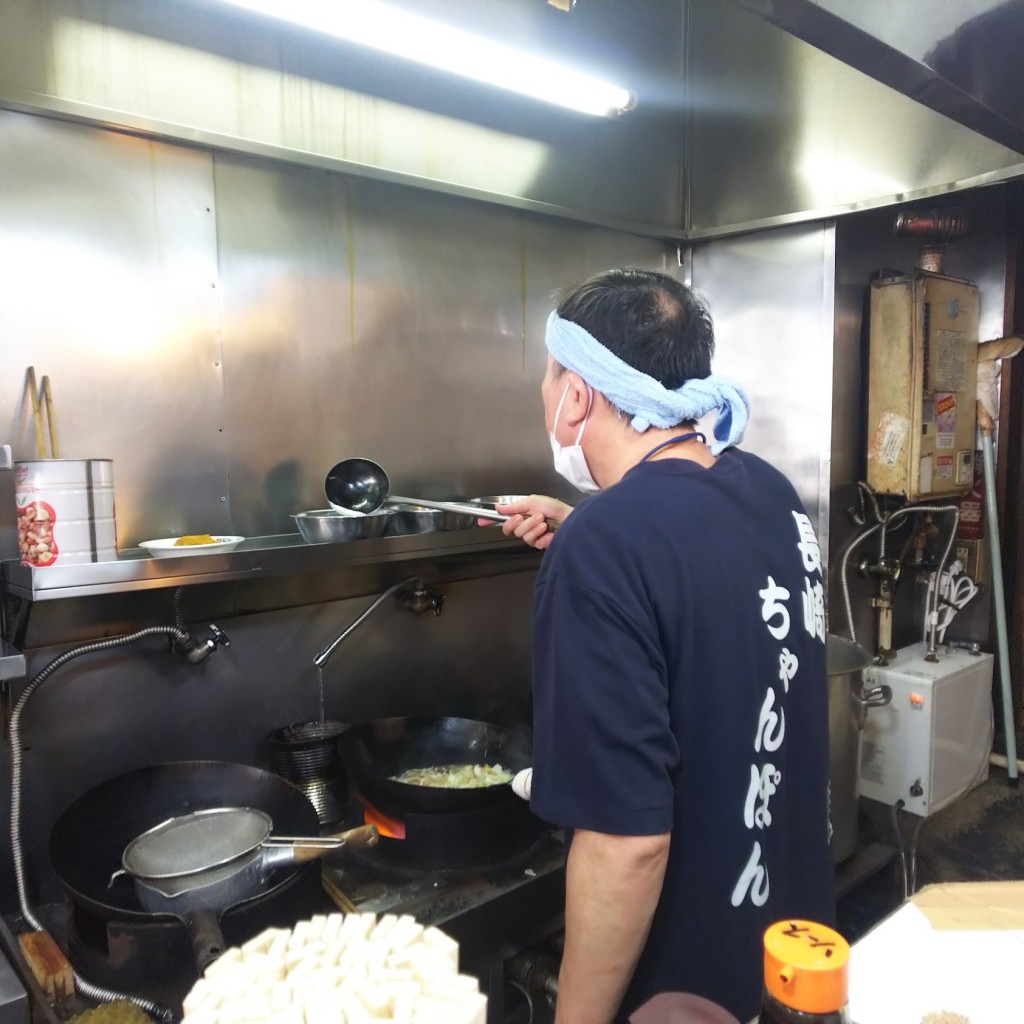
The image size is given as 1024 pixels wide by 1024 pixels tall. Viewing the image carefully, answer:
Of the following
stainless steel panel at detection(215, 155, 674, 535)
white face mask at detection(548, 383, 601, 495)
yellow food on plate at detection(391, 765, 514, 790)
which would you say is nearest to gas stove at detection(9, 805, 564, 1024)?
yellow food on plate at detection(391, 765, 514, 790)

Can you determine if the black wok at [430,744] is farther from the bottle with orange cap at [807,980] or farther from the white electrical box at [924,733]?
the white electrical box at [924,733]

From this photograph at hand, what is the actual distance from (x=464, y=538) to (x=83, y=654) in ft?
2.91

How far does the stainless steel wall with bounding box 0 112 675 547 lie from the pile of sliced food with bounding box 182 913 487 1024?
49.9 inches

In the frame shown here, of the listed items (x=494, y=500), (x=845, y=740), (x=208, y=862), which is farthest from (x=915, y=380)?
(x=208, y=862)

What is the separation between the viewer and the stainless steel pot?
7.52 ft

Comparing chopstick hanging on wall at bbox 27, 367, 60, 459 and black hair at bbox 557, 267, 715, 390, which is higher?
black hair at bbox 557, 267, 715, 390

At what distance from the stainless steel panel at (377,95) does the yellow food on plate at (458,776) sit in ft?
5.05

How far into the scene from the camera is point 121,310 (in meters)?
1.70

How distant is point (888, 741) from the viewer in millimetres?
2924

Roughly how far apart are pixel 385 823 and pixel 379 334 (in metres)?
1.27

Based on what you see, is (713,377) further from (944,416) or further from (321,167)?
(944,416)

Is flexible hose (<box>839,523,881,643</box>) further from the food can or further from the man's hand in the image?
the food can

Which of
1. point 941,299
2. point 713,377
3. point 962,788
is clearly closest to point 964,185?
point 941,299

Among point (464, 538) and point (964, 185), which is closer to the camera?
point (464, 538)
